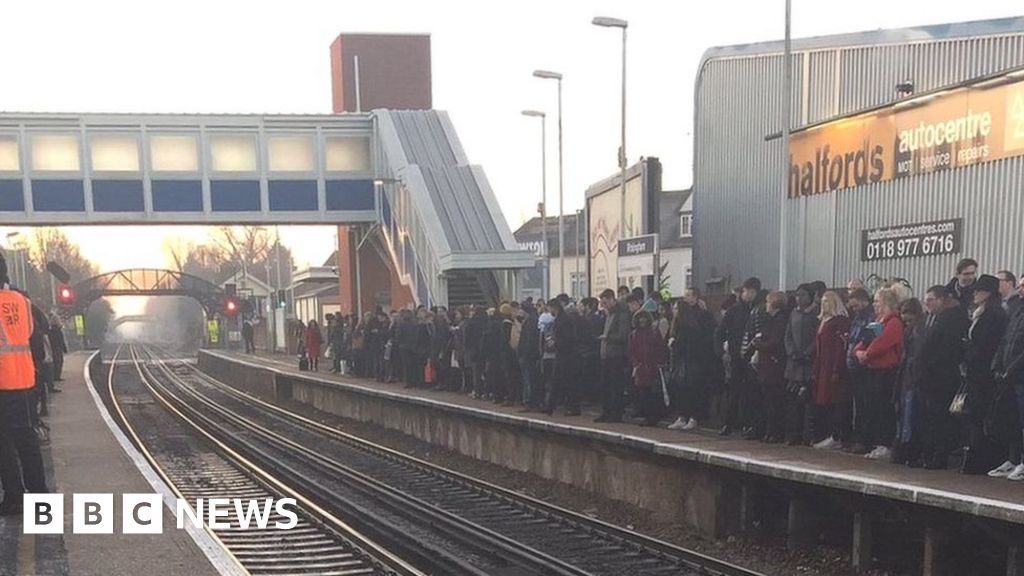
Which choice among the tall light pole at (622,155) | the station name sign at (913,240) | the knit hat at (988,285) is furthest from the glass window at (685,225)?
the knit hat at (988,285)

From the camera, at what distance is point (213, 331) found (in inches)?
2699

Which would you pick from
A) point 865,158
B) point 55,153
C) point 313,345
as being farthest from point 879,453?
point 55,153

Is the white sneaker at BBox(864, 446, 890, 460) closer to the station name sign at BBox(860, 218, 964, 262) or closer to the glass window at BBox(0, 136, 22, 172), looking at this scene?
the station name sign at BBox(860, 218, 964, 262)

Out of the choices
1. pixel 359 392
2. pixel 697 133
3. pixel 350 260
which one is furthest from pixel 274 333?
pixel 697 133

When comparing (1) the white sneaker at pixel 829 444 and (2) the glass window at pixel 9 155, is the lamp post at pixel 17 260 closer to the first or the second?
(2) the glass window at pixel 9 155

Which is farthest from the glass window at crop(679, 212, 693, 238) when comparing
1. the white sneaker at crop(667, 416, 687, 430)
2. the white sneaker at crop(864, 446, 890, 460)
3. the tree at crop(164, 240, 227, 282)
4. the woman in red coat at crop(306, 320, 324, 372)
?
the tree at crop(164, 240, 227, 282)

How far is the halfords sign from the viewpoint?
11.7 meters

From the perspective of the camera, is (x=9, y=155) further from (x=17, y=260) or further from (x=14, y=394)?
(x=17, y=260)

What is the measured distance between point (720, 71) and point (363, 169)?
14572 millimetres

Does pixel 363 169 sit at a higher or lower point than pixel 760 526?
higher

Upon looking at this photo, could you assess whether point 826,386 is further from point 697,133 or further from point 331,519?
point 697,133

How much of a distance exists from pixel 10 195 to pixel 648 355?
23187 mm

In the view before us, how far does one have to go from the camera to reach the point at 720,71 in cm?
1775

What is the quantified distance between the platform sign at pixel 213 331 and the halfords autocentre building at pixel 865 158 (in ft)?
183
